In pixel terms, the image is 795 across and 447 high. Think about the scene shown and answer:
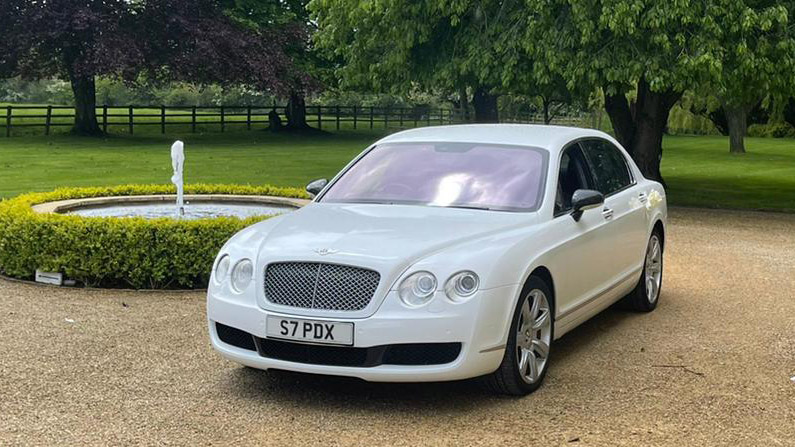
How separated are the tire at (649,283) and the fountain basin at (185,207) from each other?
4060 millimetres

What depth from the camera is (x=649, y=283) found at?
8.16 metres

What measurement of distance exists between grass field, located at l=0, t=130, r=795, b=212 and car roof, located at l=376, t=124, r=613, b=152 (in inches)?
441

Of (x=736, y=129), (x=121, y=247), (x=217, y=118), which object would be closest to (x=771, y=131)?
(x=736, y=129)

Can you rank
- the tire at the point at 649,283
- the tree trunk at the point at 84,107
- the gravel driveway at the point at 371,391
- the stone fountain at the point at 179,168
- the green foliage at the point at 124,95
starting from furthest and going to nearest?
the green foliage at the point at 124,95 < the tree trunk at the point at 84,107 < the stone fountain at the point at 179,168 < the tire at the point at 649,283 < the gravel driveway at the point at 371,391

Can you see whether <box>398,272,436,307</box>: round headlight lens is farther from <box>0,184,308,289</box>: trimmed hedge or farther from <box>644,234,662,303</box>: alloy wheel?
<box>0,184,308,289</box>: trimmed hedge

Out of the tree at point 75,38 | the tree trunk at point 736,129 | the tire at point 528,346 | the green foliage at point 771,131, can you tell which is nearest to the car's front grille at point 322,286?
the tire at point 528,346

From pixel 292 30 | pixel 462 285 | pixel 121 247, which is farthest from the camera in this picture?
pixel 292 30

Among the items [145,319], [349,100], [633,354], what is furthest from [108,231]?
[349,100]

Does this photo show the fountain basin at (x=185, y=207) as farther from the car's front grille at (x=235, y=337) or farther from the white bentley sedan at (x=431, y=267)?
the car's front grille at (x=235, y=337)

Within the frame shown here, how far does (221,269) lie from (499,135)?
2.34 m

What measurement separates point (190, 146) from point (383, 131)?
1946 centimetres

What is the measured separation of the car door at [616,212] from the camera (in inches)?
276

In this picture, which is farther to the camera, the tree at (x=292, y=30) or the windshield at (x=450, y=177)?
the tree at (x=292, y=30)

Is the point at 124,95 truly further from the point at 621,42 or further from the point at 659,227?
the point at 659,227
